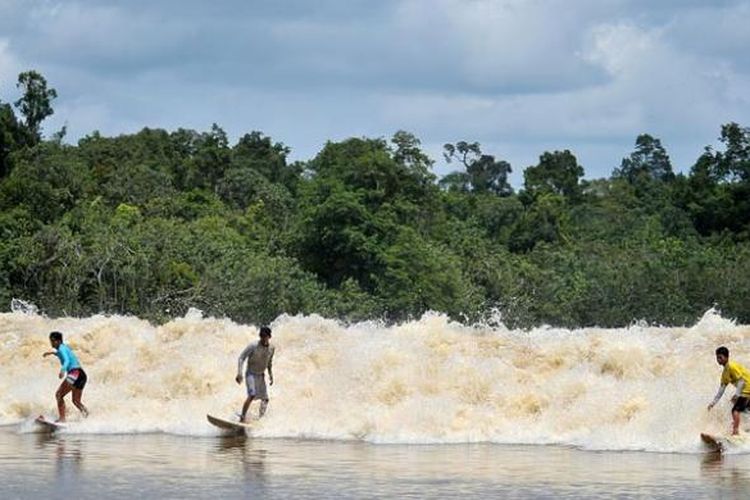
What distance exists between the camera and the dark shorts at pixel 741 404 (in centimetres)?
1906

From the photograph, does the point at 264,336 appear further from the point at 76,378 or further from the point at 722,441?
the point at 722,441

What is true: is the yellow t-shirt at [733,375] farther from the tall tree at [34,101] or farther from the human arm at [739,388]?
the tall tree at [34,101]

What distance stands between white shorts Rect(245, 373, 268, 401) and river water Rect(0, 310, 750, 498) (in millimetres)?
420

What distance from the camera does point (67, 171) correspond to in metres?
53.4

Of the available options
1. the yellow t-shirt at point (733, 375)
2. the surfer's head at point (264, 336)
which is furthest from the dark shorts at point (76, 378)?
the yellow t-shirt at point (733, 375)

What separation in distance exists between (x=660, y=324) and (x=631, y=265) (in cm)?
416

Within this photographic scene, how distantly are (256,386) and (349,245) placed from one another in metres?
28.3

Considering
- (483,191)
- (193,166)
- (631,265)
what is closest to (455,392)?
(631,265)

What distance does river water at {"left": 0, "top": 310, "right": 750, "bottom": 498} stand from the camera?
1617cm

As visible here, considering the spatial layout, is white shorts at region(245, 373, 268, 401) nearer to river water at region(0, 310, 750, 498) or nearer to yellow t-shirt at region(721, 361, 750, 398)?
river water at region(0, 310, 750, 498)

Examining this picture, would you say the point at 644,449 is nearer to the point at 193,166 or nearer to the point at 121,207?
the point at 121,207

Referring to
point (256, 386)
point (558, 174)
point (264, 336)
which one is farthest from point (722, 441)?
point (558, 174)

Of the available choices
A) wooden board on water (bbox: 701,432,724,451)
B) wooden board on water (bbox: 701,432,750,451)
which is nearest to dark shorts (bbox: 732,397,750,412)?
wooden board on water (bbox: 701,432,750,451)

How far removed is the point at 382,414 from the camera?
21797 mm
